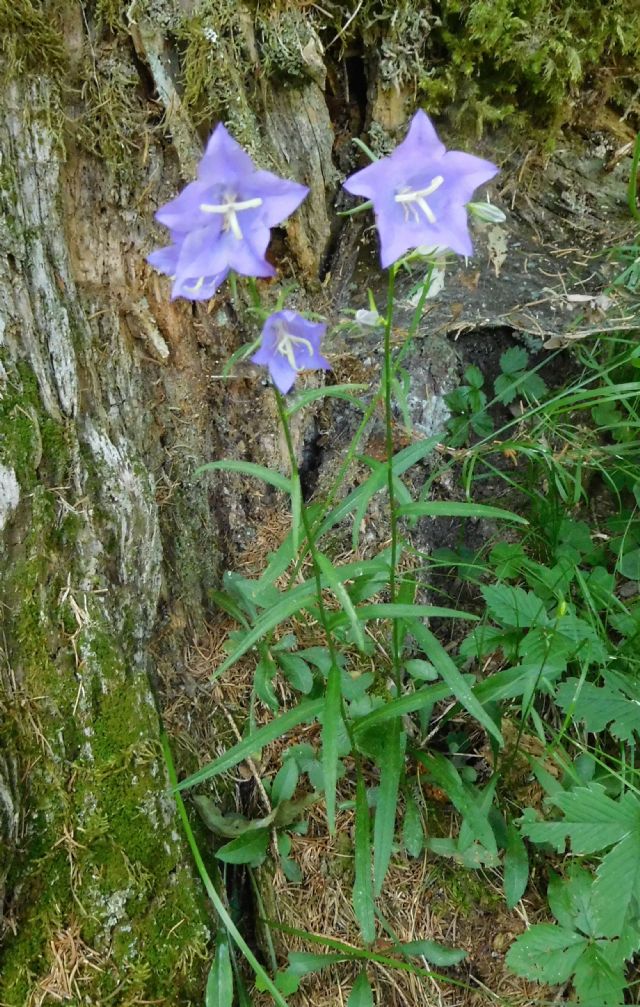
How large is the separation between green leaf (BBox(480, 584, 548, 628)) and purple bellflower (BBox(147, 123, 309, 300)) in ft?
3.69

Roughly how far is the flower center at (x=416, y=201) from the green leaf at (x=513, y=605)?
1.03m

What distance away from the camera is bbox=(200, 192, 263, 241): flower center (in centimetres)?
118

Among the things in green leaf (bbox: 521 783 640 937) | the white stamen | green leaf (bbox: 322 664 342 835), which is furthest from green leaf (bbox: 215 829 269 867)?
the white stamen

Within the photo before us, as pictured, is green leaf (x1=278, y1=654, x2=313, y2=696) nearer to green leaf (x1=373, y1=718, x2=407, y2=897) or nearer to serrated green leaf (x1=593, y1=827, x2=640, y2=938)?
green leaf (x1=373, y1=718, x2=407, y2=897)

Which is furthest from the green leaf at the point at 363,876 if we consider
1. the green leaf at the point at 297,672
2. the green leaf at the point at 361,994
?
the green leaf at the point at 297,672

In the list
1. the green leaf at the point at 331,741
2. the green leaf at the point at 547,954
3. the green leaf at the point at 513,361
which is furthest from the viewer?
the green leaf at the point at 513,361

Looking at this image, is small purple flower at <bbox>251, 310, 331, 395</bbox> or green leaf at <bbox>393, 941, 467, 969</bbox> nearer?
small purple flower at <bbox>251, 310, 331, 395</bbox>

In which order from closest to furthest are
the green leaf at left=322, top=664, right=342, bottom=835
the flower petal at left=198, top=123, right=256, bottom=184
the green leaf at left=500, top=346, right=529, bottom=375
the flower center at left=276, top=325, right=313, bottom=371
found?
the flower petal at left=198, top=123, right=256, bottom=184 → the flower center at left=276, top=325, right=313, bottom=371 → the green leaf at left=322, top=664, right=342, bottom=835 → the green leaf at left=500, top=346, right=529, bottom=375

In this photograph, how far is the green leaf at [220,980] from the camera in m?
1.77

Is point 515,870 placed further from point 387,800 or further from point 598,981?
point 387,800

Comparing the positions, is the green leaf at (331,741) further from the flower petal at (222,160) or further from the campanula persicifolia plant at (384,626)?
the flower petal at (222,160)

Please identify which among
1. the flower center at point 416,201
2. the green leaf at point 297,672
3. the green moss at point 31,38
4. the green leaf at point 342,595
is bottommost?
the green leaf at point 297,672

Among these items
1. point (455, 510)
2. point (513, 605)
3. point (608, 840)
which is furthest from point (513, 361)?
point (608, 840)

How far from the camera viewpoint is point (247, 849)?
75.9 inches
